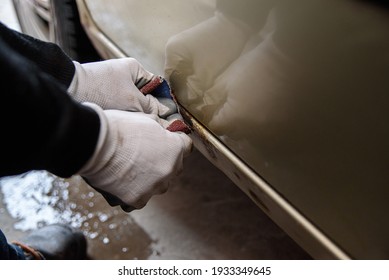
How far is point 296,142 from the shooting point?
0.78 meters

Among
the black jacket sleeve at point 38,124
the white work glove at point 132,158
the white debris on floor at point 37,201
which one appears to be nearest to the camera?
the black jacket sleeve at point 38,124

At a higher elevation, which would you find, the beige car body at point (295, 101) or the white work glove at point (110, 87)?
the beige car body at point (295, 101)

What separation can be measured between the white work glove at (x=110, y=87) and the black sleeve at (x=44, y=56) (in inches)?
0.9

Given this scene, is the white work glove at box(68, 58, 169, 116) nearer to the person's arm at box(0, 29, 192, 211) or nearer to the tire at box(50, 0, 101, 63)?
the person's arm at box(0, 29, 192, 211)

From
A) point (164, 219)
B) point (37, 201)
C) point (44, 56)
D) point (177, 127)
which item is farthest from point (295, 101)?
point (37, 201)

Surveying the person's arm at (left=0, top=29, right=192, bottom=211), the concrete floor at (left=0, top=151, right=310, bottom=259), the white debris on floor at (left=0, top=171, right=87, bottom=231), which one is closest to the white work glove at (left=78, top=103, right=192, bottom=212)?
the person's arm at (left=0, top=29, right=192, bottom=211)

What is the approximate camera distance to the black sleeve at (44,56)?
2.83 ft

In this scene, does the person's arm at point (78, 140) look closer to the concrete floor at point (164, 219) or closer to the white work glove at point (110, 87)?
the white work glove at point (110, 87)

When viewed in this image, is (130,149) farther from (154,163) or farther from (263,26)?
(263,26)

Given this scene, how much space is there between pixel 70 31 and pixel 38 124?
2.81 ft

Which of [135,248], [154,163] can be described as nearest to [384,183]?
[154,163]

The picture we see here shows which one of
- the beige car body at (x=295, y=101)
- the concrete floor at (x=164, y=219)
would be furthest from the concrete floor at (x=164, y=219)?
the beige car body at (x=295, y=101)

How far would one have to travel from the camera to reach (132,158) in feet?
2.64

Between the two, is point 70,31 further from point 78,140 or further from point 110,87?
point 78,140
